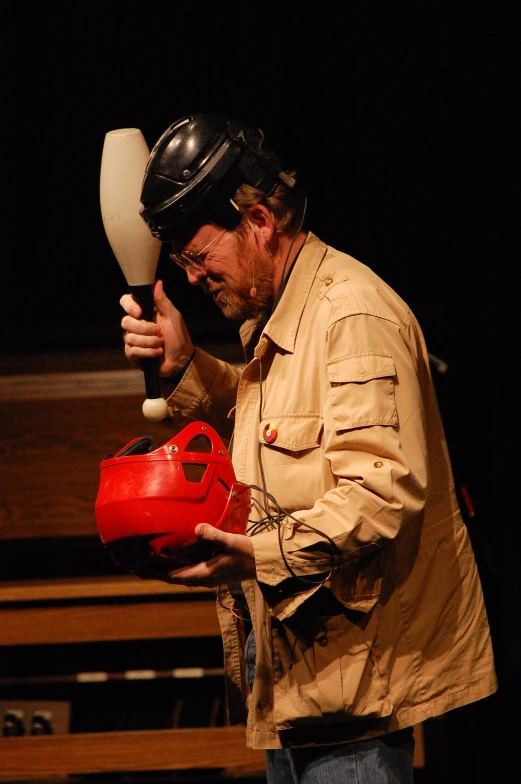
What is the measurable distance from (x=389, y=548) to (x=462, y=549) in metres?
0.19

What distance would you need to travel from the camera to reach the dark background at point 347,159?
2.70 meters

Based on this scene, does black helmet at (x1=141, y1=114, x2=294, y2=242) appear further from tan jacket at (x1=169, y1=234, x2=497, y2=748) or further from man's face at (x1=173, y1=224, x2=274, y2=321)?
tan jacket at (x1=169, y1=234, x2=497, y2=748)

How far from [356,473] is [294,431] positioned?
185mm

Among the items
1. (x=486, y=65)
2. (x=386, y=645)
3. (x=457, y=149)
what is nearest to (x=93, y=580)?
(x=386, y=645)

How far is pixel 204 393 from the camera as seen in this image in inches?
86.4

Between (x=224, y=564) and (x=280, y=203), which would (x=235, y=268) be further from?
(x=224, y=564)

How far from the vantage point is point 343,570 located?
5.45 ft

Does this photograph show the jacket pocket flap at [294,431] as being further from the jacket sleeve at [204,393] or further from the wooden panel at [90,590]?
the wooden panel at [90,590]

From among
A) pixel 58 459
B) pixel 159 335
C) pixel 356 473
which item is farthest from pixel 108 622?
pixel 356 473

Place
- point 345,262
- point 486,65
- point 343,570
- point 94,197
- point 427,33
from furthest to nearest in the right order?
point 94,197 < point 427,33 < point 486,65 < point 345,262 < point 343,570

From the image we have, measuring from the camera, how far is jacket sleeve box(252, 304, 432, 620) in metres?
1.55

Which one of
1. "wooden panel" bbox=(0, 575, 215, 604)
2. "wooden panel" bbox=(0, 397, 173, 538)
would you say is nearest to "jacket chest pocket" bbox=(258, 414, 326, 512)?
"wooden panel" bbox=(0, 575, 215, 604)

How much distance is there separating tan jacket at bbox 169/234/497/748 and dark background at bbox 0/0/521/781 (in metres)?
0.98

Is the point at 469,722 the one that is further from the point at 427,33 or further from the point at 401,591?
the point at 427,33
